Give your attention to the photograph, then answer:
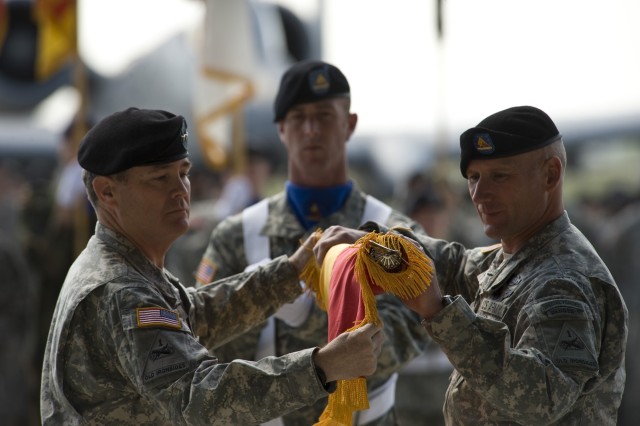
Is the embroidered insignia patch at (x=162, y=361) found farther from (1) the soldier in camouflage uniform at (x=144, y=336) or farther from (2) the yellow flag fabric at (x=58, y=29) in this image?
(2) the yellow flag fabric at (x=58, y=29)

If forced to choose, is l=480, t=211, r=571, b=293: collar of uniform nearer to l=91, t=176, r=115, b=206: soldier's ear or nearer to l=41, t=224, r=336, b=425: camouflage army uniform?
l=41, t=224, r=336, b=425: camouflage army uniform

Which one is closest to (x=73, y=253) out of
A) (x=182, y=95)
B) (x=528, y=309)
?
(x=528, y=309)

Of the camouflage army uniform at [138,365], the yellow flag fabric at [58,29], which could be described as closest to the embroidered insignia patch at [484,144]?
the camouflage army uniform at [138,365]

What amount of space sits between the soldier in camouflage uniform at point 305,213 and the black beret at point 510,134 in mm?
1052

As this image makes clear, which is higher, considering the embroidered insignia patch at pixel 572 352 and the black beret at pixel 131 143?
the black beret at pixel 131 143

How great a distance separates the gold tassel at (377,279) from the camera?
289cm

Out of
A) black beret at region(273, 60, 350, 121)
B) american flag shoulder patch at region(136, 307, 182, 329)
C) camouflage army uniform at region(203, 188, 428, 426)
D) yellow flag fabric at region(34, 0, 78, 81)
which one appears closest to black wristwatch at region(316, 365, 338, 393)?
american flag shoulder patch at region(136, 307, 182, 329)

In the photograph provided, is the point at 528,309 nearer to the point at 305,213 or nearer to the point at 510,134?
the point at 510,134

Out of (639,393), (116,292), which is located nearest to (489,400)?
(116,292)

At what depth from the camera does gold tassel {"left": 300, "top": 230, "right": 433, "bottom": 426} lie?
289cm

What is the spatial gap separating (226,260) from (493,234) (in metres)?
1.52

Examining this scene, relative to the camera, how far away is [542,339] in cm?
287

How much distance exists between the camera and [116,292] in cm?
296

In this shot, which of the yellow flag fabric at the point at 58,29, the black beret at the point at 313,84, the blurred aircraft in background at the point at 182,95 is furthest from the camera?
the blurred aircraft in background at the point at 182,95
